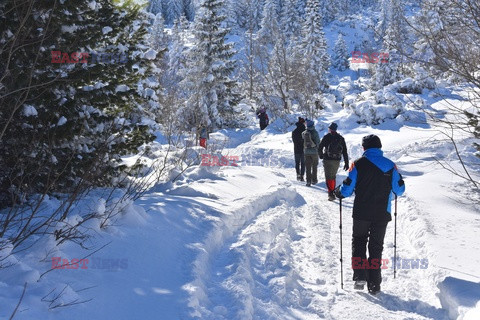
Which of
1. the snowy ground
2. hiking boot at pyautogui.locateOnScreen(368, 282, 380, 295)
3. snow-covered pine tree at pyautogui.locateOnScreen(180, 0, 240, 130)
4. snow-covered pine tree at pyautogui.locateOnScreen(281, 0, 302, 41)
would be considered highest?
snow-covered pine tree at pyautogui.locateOnScreen(281, 0, 302, 41)

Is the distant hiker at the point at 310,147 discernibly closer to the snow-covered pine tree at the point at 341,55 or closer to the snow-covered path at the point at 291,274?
the snow-covered path at the point at 291,274

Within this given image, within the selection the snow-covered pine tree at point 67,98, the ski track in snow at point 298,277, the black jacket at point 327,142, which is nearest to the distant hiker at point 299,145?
the black jacket at point 327,142

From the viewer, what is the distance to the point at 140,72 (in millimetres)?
7754

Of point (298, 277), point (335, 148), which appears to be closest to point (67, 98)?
point (298, 277)

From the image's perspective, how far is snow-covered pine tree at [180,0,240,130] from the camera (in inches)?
1080

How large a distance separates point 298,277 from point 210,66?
24.1m

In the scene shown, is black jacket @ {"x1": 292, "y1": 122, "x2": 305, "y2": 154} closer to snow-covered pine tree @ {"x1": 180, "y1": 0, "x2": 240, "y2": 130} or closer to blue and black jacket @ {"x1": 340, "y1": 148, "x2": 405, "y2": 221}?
blue and black jacket @ {"x1": 340, "y1": 148, "x2": 405, "y2": 221}

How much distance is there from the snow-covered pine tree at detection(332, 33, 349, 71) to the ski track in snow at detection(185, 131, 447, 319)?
79422 millimetres

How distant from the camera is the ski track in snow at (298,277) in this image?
4340 mm

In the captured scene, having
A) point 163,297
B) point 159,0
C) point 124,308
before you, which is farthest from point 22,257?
point 159,0

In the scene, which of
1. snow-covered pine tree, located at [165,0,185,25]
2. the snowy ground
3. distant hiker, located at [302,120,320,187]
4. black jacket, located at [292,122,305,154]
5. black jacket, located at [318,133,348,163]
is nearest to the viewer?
the snowy ground

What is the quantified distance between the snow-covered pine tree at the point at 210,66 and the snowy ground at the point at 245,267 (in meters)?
19.4

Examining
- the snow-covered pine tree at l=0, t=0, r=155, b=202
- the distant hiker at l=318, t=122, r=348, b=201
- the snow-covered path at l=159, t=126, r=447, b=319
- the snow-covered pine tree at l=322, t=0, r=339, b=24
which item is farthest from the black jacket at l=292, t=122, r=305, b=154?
the snow-covered pine tree at l=322, t=0, r=339, b=24

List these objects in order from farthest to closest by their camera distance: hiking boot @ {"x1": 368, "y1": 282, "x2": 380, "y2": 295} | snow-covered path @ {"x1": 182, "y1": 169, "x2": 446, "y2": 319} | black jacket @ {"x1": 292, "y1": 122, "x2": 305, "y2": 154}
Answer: black jacket @ {"x1": 292, "y1": 122, "x2": 305, "y2": 154}, hiking boot @ {"x1": 368, "y1": 282, "x2": 380, "y2": 295}, snow-covered path @ {"x1": 182, "y1": 169, "x2": 446, "y2": 319}
